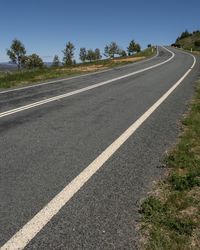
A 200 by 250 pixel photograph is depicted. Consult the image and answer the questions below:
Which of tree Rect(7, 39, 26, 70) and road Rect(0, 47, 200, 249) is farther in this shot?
tree Rect(7, 39, 26, 70)

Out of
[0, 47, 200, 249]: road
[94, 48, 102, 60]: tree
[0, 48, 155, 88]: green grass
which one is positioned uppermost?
[0, 47, 200, 249]: road

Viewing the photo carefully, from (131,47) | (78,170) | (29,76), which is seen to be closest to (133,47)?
(131,47)

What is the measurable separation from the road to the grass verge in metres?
0.16

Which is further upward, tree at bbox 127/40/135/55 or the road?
the road

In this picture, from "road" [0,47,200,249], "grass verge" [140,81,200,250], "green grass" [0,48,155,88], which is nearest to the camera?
"grass verge" [140,81,200,250]

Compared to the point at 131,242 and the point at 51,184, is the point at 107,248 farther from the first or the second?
the point at 51,184

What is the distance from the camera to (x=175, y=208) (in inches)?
156

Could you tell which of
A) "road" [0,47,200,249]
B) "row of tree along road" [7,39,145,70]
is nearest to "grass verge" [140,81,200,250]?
"road" [0,47,200,249]

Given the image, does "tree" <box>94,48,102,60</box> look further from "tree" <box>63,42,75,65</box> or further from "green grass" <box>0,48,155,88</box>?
"green grass" <box>0,48,155,88</box>

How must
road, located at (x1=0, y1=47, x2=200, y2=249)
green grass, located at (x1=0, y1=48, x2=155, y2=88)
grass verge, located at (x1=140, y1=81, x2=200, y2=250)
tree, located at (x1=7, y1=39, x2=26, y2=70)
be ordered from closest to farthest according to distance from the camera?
grass verge, located at (x1=140, y1=81, x2=200, y2=250), road, located at (x1=0, y1=47, x2=200, y2=249), green grass, located at (x1=0, y1=48, x2=155, y2=88), tree, located at (x1=7, y1=39, x2=26, y2=70)

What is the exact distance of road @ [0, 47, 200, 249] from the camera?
3.44 m

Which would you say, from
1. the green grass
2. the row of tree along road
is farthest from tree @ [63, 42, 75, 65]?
the green grass

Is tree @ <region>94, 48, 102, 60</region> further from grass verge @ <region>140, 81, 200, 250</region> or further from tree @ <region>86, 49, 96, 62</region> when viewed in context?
grass verge @ <region>140, 81, 200, 250</region>

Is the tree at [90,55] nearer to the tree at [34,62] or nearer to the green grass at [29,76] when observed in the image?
the tree at [34,62]
